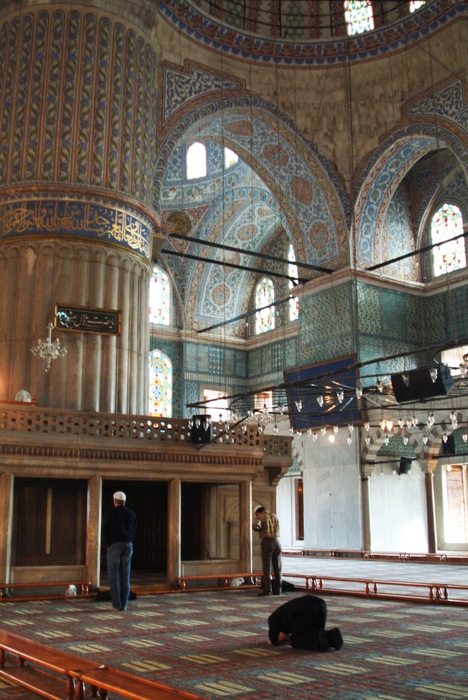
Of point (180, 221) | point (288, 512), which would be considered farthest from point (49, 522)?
point (180, 221)

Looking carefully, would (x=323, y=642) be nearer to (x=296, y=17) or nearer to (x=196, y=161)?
(x=296, y=17)

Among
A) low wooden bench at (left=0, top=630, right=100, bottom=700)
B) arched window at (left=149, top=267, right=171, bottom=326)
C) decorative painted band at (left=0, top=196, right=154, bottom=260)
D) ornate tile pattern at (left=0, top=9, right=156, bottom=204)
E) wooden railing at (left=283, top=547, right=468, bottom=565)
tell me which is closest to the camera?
low wooden bench at (left=0, top=630, right=100, bottom=700)

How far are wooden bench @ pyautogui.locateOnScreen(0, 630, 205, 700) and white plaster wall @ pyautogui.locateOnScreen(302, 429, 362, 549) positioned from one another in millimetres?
10507

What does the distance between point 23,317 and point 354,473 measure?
23.0 ft

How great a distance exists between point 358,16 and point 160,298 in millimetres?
7702

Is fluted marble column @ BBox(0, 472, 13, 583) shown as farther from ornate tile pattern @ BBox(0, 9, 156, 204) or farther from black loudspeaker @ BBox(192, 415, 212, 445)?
ornate tile pattern @ BBox(0, 9, 156, 204)

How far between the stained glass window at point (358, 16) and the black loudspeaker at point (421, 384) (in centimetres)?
825

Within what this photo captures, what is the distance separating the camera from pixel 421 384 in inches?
335

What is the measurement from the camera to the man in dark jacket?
4168mm

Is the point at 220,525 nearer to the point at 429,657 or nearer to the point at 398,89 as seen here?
the point at 429,657

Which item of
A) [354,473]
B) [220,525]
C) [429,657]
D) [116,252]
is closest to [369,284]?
[354,473]

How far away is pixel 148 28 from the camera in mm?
11648

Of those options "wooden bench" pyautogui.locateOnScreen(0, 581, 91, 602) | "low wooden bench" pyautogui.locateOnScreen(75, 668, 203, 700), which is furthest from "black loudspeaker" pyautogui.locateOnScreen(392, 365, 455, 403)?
"low wooden bench" pyautogui.locateOnScreen(75, 668, 203, 700)

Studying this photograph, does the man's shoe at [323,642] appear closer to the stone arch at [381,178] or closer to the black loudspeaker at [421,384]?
the black loudspeaker at [421,384]
